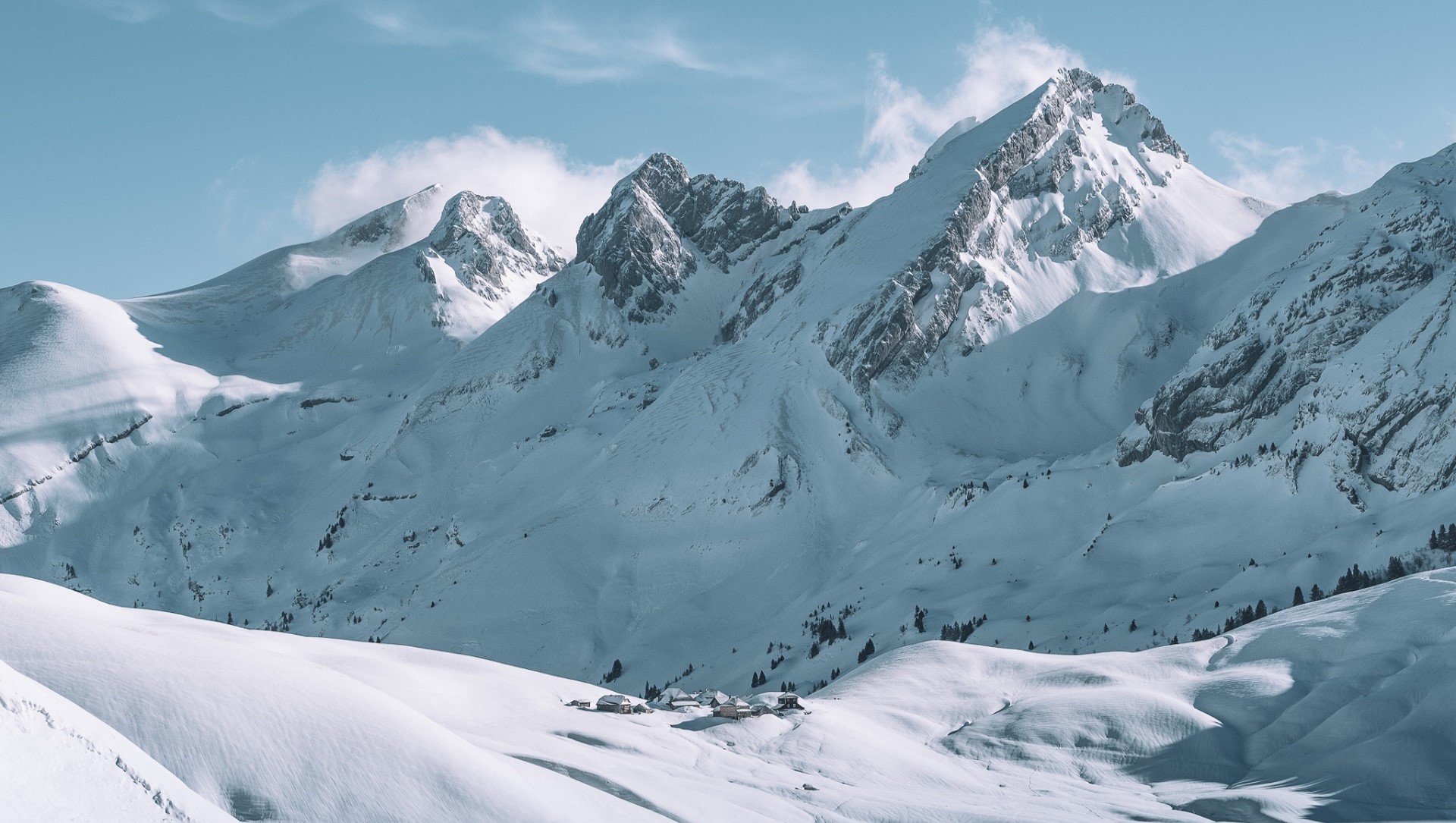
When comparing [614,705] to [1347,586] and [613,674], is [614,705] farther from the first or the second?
[613,674]

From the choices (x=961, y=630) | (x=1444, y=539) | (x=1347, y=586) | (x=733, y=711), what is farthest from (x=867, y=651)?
(x=733, y=711)

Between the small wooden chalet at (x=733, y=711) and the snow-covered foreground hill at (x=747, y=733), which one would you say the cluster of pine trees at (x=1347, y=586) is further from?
the small wooden chalet at (x=733, y=711)

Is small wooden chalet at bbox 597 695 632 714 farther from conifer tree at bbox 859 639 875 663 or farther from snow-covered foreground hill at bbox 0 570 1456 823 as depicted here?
conifer tree at bbox 859 639 875 663

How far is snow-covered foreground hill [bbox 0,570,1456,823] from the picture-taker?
42625mm

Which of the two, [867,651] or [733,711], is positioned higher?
[867,651]

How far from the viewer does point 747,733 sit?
83938 mm

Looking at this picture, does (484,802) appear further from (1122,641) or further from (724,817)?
(1122,641)

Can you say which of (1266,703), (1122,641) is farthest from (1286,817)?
(1122,641)

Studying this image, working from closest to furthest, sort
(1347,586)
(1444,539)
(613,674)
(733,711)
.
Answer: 1. (733,711)
2. (1347,586)
3. (1444,539)
4. (613,674)

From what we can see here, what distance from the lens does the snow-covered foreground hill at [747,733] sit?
42.6 meters

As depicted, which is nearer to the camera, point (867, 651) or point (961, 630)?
point (961, 630)

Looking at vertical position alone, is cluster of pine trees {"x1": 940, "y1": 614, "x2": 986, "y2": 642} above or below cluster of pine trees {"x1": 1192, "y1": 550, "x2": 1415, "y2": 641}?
below

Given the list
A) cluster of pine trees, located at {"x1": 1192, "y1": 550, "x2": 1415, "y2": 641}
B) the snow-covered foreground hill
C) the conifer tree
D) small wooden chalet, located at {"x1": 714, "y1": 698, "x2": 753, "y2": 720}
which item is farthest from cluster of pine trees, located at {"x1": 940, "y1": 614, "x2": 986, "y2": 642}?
small wooden chalet, located at {"x1": 714, "y1": 698, "x2": 753, "y2": 720}

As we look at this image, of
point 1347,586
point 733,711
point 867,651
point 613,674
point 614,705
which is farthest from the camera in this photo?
point 613,674
